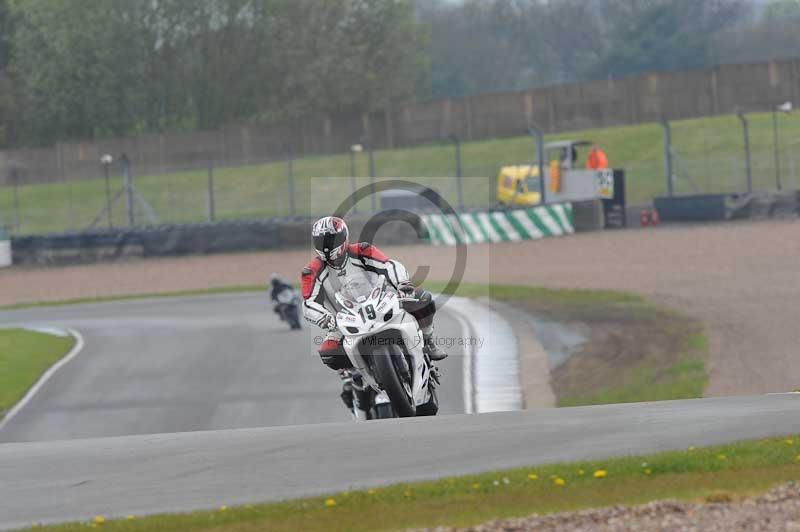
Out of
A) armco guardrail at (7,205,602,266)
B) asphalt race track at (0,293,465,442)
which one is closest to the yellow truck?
armco guardrail at (7,205,602,266)

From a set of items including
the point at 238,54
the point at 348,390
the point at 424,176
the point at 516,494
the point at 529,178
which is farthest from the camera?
the point at 238,54

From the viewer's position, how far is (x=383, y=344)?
9391 mm

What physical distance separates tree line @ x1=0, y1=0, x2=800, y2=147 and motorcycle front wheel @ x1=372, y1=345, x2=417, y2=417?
199 ft

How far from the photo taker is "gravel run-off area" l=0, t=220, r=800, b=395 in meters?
15.0

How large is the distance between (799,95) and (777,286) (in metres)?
36.0

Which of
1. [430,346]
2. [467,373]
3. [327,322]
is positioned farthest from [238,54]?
[327,322]

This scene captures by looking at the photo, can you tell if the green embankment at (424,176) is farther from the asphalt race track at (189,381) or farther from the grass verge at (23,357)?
the grass verge at (23,357)

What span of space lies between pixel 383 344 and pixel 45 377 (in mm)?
8374

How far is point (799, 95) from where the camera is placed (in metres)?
54.1

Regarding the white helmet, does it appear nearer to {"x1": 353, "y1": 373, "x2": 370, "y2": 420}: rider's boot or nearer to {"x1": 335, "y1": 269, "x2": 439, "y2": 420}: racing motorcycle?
{"x1": 335, "y1": 269, "x2": 439, "y2": 420}: racing motorcycle

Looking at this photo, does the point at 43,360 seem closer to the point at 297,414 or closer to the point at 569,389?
the point at 297,414

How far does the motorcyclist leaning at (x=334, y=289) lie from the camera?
380 inches

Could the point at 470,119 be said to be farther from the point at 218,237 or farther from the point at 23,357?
the point at 23,357

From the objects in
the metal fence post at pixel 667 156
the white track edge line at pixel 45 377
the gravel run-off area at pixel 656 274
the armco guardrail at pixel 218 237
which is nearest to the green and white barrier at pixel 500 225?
the armco guardrail at pixel 218 237
